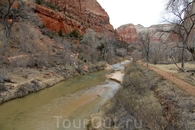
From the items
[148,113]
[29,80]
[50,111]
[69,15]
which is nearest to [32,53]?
[29,80]

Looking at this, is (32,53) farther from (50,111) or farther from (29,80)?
(50,111)

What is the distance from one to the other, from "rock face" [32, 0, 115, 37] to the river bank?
76.3ft

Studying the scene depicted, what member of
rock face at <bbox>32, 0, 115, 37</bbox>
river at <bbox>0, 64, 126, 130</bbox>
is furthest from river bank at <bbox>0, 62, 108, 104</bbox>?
rock face at <bbox>32, 0, 115, 37</bbox>

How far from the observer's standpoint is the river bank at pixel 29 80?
45.1 ft

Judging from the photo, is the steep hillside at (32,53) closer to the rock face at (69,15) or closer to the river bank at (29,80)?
the river bank at (29,80)

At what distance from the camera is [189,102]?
22.8 ft

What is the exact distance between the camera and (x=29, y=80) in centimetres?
1694

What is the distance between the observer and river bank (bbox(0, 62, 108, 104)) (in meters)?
13.7

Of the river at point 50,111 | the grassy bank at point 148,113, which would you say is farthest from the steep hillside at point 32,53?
the grassy bank at point 148,113

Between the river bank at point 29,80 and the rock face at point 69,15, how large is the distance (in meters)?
23.3

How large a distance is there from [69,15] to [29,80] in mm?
47302

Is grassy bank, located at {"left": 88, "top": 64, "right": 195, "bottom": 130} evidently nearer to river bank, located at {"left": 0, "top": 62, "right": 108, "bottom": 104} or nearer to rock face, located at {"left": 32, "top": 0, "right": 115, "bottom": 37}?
river bank, located at {"left": 0, "top": 62, "right": 108, "bottom": 104}

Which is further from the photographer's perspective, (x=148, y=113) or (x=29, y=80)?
(x=29, y=80)

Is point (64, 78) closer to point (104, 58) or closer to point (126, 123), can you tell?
point (126, 123)
